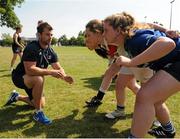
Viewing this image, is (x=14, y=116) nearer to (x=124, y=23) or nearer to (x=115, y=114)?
(x=115, y=114)

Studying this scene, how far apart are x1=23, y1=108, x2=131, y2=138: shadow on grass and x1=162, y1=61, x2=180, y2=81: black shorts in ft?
4.30

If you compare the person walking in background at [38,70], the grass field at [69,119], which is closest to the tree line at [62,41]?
the grass field at [69,119]

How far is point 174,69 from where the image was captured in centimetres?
431

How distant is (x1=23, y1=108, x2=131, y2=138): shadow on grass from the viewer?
517 cm

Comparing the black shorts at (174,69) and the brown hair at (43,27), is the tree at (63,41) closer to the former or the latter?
the brown hair at (43,27)

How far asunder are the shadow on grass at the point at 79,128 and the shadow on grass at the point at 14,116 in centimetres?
29

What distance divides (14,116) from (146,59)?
3034 millimetres

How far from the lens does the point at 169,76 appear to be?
4.29 metres

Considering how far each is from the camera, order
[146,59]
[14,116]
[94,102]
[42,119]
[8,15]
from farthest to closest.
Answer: [8,15]
[94,102]
[14,116]
[42,119]
[146,59]

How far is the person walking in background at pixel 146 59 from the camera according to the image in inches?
160

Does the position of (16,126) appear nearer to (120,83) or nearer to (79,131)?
(79,131)

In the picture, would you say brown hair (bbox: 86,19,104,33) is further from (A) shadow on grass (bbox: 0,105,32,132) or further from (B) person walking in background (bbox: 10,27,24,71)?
(B) person walking in background (bbox: 10,27,24,71)

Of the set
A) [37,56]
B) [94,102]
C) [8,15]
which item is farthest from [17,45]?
[8,15]

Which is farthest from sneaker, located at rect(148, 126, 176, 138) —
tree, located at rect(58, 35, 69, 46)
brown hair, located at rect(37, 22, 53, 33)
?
tree, located at rect(58, 35, 69, 46)
